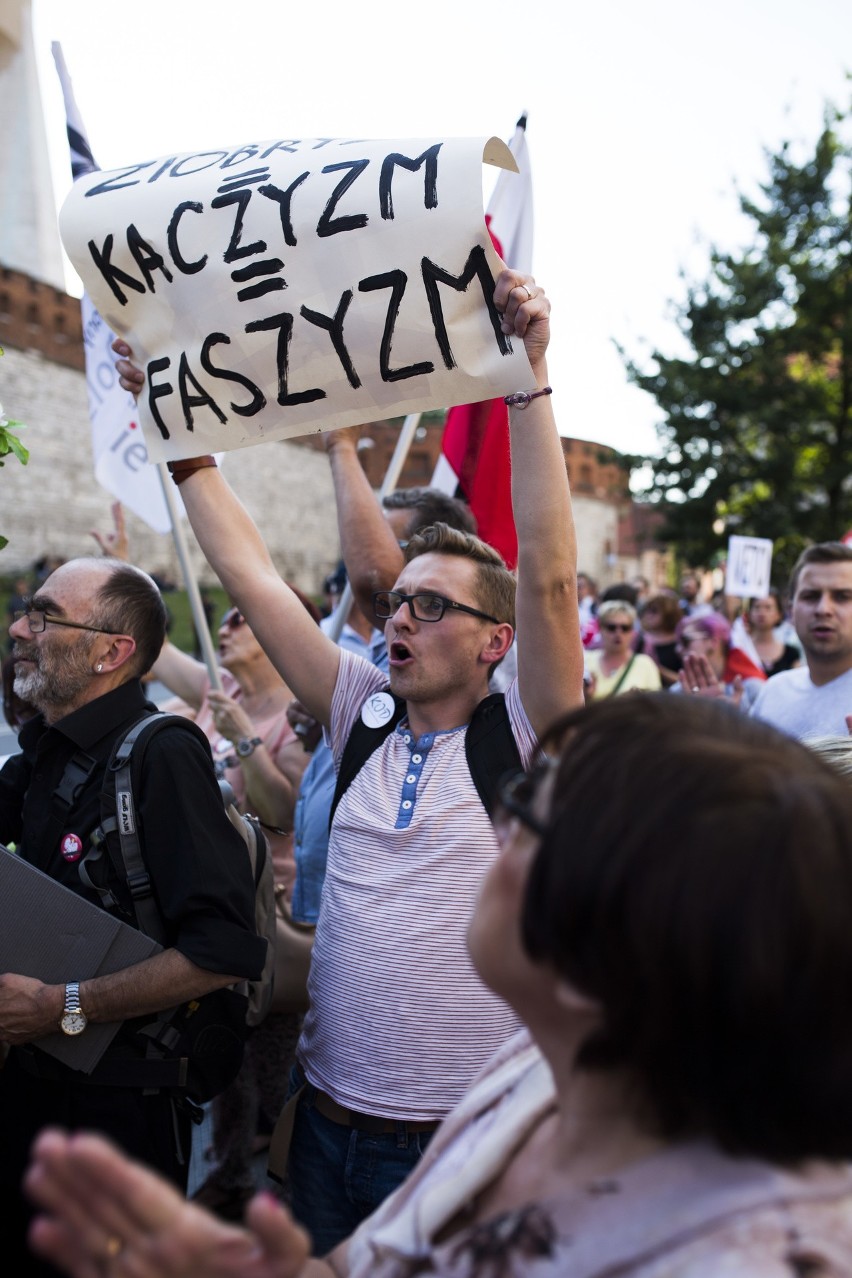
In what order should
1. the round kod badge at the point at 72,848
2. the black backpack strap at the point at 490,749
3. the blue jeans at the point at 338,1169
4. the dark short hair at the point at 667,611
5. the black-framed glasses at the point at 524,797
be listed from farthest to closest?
the dark short hair at the point at 667,611 → the round kod badge at the point at 72,848 → the black backpack strap at the point at 490,749 → the blue jeans at the point at 338,1169 → the black-framed glasses at the point at 524,797

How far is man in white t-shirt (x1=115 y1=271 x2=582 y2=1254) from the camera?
1947 millimetres

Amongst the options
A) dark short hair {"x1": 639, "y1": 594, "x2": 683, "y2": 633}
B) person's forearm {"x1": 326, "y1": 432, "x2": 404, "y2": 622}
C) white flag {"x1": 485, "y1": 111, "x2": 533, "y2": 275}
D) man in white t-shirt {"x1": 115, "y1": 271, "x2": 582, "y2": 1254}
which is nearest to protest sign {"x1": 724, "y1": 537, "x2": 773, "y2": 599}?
dark short hair {"x1": 639, "y1": 594, "x2": 683, "y2": 633}

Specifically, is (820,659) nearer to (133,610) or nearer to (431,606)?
(431,606)

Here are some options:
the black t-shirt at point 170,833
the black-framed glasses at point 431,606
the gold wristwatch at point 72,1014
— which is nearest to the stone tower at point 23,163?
the black t-shirt at point 170,833

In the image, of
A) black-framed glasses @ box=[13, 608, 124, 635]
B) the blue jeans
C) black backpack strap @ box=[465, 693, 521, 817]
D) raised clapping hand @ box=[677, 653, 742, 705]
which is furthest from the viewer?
raised clapping hand @ box=[677, 653, 742, 705]

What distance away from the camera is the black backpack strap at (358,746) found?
7.39ft

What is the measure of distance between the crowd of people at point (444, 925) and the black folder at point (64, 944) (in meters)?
0.02

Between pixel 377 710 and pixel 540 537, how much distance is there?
0.61 metres

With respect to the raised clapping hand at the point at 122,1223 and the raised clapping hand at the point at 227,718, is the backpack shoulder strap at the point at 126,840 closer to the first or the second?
the raised clapping hand at the point at 227,718

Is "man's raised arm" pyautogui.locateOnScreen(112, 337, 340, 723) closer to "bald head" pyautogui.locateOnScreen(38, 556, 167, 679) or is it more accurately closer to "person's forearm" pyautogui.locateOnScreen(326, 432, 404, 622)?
"bald head" pyautogui.locateOnScreen(38, 556, 167, 679)

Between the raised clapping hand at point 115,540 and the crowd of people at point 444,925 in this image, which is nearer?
the crowd of people at point 444,925

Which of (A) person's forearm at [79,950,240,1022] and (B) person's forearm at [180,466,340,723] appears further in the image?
(B) person's forearm at [180,466,340,723]

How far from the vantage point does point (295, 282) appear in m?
2.23

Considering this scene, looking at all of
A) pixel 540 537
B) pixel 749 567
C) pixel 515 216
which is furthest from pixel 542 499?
pixel 749 567
